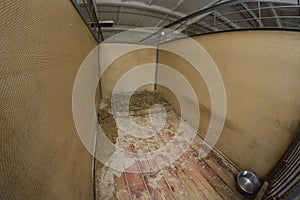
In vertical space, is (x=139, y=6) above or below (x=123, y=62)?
above

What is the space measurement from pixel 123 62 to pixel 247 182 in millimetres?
2897

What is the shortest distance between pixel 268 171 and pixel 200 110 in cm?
94

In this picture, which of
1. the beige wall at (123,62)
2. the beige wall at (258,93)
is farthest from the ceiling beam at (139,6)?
the beige wall at (258,93)

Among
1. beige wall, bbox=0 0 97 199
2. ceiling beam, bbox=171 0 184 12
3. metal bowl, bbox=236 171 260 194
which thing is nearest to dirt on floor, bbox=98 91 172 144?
beige wall, bbox=0 0 97 199

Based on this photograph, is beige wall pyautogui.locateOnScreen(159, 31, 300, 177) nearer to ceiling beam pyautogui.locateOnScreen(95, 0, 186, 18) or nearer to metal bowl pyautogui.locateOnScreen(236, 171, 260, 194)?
metal bowl pyautogui.locateOnScreen(236, 171, 260, 194)

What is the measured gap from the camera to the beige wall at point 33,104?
282 mm

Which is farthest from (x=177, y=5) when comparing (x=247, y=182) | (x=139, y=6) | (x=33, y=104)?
(x=33, y=104)

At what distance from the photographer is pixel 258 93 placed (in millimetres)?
1179

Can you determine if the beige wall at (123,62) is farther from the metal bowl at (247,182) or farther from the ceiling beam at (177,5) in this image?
the metal bowl at (247,182)

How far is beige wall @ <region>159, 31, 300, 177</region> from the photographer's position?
984 mm

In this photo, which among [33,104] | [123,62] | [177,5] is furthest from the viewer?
[177,5]

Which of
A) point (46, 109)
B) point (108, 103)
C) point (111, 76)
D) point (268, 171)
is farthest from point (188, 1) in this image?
point (46, 109)

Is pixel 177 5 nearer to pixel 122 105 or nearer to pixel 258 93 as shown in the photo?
pixel 122 105

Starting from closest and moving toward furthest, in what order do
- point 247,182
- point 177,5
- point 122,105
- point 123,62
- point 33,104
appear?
point 33,104, point 247,182, point 122,105, point 123,62, point 177,5
